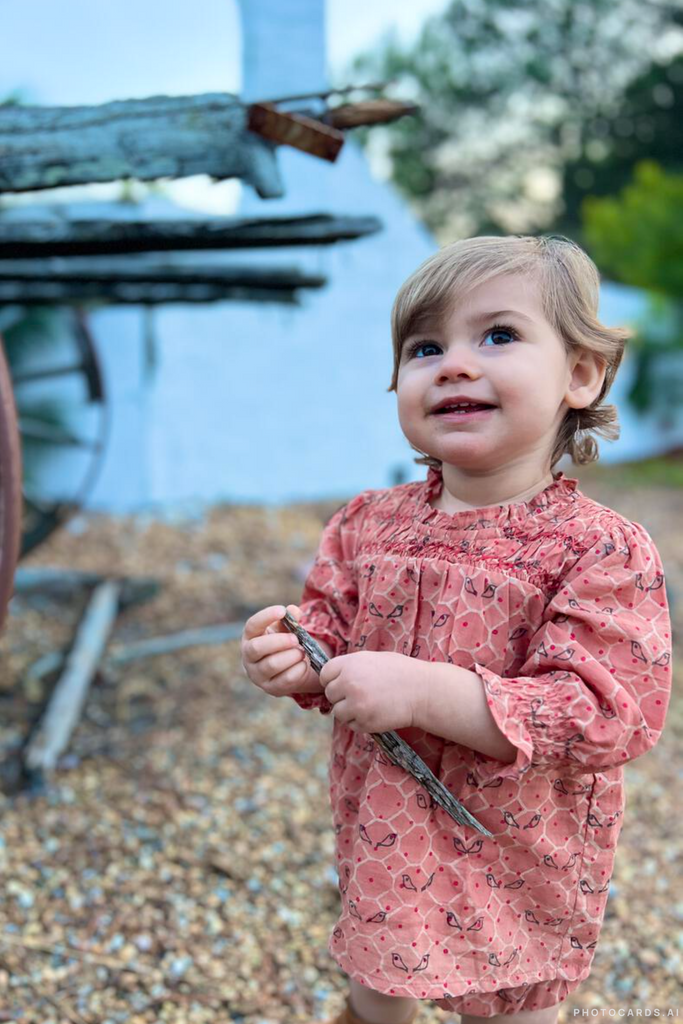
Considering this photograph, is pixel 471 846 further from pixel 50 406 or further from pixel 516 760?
pixel 50 406

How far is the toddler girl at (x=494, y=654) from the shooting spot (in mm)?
1221

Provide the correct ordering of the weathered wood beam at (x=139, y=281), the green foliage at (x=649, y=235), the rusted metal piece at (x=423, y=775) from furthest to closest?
1. the green foliage at (x=649, y=235)
2. the weathered wood beam at (x=139, y=281)
3. the rusted metal piece at (x=423, y=775)

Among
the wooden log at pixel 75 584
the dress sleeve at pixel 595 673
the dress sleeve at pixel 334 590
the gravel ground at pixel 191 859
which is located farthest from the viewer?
the wooden log at pixel 75 584

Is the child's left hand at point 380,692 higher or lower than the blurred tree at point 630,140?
higher

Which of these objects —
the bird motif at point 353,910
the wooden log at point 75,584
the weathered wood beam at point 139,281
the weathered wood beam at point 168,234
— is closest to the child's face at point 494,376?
the bird motif at point 353,910

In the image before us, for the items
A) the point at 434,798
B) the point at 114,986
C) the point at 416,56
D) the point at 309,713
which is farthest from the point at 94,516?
the point at 416,56

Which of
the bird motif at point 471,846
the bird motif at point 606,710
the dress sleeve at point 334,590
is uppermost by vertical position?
the bird motif at point 606,710

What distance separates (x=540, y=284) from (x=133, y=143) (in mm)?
1249

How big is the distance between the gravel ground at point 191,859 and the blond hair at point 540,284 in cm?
163

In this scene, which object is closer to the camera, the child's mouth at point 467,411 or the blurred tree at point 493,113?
the child's mouth at point 467,411

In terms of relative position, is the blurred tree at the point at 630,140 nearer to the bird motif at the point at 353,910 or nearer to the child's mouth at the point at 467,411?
the child's mouth at the point at 467,411

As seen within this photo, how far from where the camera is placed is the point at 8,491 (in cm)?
176

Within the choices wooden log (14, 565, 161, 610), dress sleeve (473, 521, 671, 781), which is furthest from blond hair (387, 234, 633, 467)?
wooden log (14, 565, 161, 610)

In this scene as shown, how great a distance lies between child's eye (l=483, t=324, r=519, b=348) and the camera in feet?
4.37
